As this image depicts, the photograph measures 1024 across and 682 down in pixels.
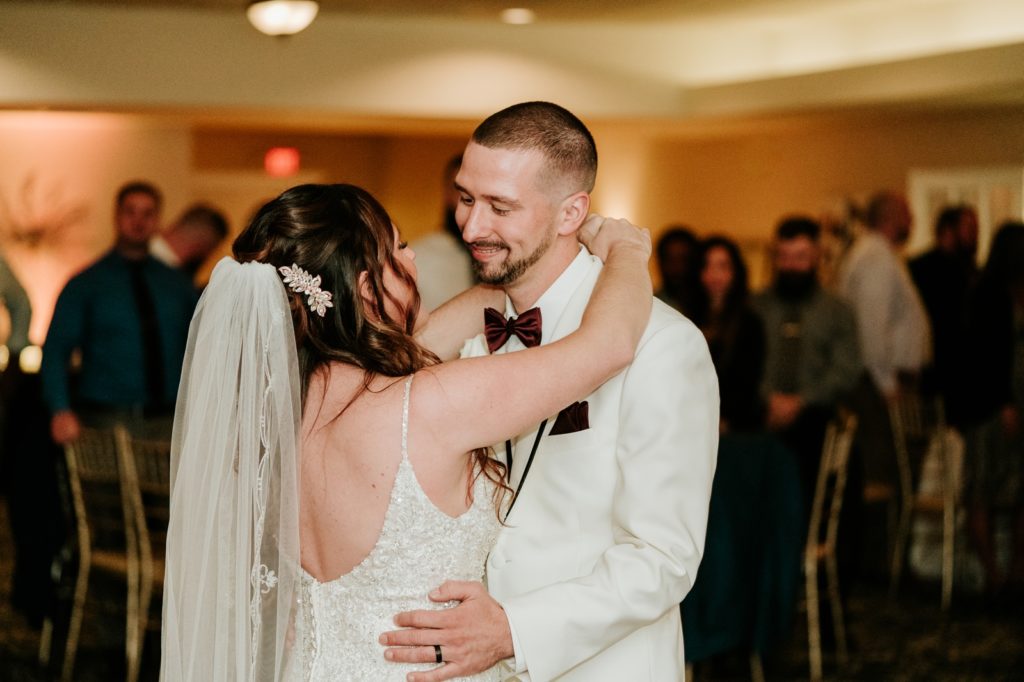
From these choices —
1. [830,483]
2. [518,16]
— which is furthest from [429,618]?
[518,16]

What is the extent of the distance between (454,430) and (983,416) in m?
4.75

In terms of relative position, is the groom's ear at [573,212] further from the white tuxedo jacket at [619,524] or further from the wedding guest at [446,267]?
the wedding guest at [446,267]

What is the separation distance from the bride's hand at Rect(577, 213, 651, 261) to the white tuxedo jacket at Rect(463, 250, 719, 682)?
6.5 inches

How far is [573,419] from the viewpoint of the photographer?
2162 mm

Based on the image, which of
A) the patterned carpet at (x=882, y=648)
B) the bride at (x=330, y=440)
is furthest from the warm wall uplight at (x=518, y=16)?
the bride at (x=330, y=440)

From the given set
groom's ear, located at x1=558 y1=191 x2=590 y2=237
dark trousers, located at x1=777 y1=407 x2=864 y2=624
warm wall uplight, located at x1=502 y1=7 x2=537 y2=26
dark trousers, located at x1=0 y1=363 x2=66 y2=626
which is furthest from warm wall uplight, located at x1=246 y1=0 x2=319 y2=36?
groom's ear, located at x1=558 y1=191 x2=590 y2=237

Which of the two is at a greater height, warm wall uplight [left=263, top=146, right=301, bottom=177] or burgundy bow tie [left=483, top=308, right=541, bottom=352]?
warm wall uplight [left=263, top=146, right=301, bottom=177]

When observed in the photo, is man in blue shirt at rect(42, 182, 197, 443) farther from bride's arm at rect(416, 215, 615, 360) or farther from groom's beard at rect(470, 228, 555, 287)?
groom's beard at rect(470, 228, 555, 287)

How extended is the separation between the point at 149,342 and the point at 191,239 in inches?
67.1

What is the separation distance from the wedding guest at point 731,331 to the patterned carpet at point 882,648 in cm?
102

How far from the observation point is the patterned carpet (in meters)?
5.07

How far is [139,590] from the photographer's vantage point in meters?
5.14

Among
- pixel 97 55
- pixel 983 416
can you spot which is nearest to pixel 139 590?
pixel 97 55

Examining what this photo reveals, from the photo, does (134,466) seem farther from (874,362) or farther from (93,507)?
(874,362)
